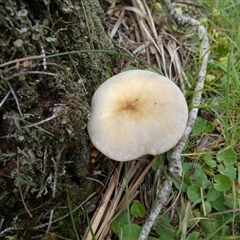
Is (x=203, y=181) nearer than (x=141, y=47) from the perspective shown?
Yes

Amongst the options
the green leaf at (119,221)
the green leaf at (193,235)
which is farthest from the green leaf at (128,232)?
the green leaf at (193,235)

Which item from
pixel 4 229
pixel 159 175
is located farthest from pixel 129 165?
pixel 4 229

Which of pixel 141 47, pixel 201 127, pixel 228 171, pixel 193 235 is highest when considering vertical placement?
pixel 141 47

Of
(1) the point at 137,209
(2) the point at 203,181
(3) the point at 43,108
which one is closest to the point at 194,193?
(2) the point at 203,181

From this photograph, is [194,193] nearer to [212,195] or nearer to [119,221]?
[212,195]

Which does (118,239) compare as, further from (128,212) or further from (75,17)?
(75,17)

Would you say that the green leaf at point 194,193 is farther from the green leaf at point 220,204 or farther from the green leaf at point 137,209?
the green leaf at point 137,209
